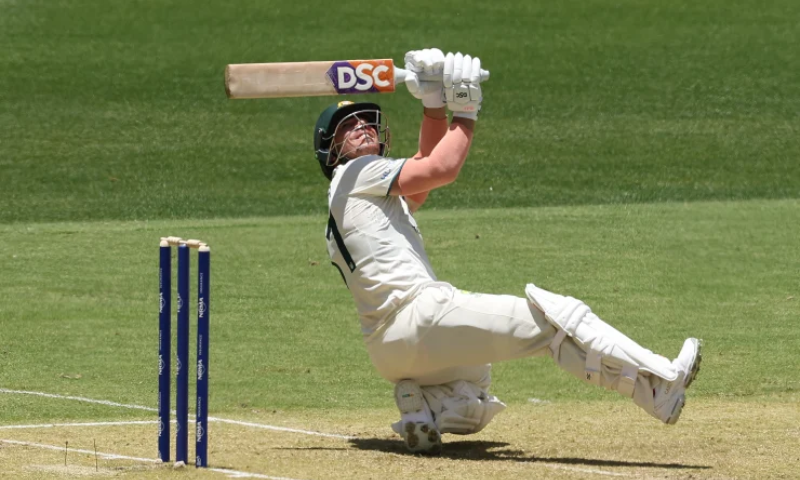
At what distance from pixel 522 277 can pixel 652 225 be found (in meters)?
2.57

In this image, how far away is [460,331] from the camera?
683 cm

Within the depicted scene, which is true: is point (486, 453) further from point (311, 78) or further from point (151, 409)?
point (151, 409)

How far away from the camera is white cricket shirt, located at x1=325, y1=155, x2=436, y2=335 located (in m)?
7.00

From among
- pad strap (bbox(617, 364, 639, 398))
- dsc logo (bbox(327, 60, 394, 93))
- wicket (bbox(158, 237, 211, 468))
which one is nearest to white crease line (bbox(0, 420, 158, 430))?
wicket (bbox(158, 237, 211, 468))

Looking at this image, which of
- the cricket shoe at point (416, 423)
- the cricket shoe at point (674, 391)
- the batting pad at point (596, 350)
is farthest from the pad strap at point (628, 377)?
the cricket shoe at point (416, 423)

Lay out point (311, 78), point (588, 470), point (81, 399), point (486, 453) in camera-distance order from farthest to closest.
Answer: point (81, 399)
point (486, 453)
point (311, 78)
point (588, 470)

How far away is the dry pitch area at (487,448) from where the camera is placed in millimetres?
6582

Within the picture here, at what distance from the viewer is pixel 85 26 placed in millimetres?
21875

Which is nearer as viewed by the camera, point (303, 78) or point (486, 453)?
point (303, 78)

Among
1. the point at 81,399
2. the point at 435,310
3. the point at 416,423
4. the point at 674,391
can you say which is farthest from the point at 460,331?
the point at 81,399

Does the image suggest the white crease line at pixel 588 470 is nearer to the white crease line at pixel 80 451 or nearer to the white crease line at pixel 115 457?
the white crease line at pixel 115 457

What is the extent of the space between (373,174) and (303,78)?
2.09 ft

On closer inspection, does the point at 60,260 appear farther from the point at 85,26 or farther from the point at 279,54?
the point at 85,26

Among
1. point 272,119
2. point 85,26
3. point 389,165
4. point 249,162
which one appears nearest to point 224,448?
point 389,165
